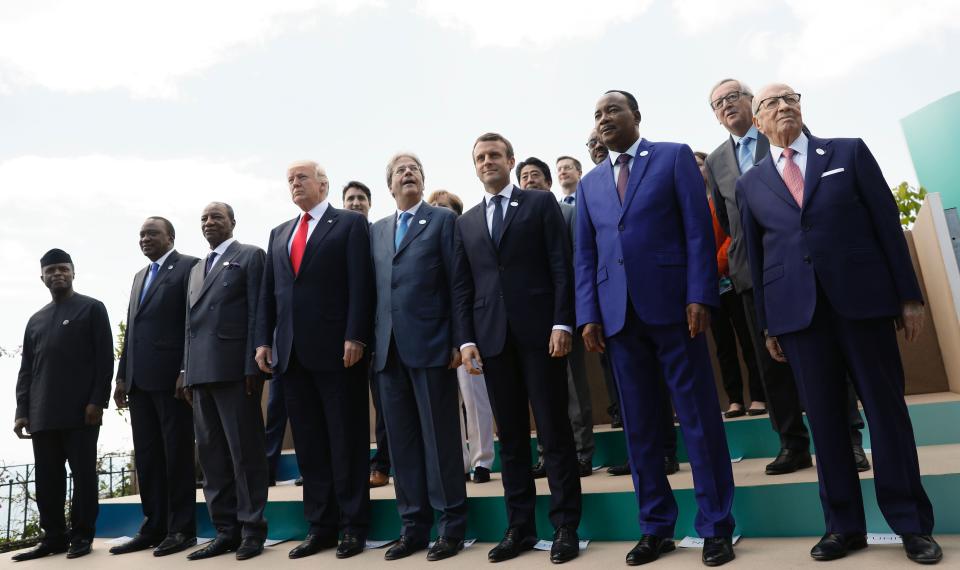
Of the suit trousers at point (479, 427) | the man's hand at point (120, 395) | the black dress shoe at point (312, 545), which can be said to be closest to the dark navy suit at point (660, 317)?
the suit trousers at point (479, 427)

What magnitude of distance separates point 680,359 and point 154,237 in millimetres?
3511

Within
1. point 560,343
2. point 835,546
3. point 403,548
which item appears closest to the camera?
point 835,546

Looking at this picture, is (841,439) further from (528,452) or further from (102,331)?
(102,331)

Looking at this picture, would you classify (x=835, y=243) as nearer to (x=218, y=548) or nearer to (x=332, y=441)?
(x=332, y=441)

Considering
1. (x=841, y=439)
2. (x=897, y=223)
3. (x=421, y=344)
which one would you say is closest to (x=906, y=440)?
(x=841, y=439)

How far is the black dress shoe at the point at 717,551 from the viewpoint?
95.6 inches

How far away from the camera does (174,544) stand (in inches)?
157

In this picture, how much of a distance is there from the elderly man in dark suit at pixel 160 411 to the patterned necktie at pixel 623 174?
2.88 metres

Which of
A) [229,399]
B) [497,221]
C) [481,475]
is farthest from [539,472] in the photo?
[229,399]

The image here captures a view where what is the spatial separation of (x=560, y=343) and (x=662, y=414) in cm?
51

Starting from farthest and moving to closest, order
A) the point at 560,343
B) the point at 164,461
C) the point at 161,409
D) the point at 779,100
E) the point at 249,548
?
the point at 164,461 < the point at 161,409 < the point at 249,548 < the point at 560,343 < the point at 779,100

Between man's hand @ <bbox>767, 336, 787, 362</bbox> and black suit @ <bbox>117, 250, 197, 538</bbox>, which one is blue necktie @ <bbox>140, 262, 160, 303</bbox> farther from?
man's hand @ <bbox>767, 336, 787, 362</bbox>

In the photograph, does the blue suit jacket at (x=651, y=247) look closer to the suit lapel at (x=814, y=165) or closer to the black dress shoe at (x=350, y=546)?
the suit lapel at (x=814, y=165)

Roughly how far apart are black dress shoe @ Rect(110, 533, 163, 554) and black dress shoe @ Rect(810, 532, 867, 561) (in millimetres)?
3759
